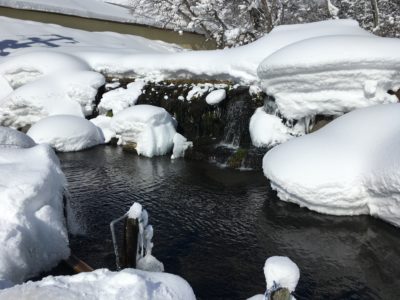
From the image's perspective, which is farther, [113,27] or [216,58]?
[113,27]

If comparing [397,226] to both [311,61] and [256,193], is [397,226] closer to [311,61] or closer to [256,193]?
[256,193]

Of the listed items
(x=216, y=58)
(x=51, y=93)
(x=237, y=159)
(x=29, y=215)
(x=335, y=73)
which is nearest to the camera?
(x=29, y=215)

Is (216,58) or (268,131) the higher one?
(216,58)

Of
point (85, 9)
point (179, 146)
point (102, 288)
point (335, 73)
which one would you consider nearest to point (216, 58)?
point (179, 146)

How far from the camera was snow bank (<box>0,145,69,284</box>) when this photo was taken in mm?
4434

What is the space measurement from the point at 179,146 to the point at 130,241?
22.7ft

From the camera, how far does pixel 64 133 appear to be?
40.8 feet

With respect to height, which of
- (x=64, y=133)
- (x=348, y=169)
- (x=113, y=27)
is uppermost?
(x=113, y=27)

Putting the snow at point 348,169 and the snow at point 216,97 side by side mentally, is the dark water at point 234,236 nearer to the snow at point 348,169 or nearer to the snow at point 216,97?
the snow at point 348,169

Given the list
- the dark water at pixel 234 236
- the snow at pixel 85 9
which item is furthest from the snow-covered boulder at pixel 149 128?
the snow at pixel 85 9

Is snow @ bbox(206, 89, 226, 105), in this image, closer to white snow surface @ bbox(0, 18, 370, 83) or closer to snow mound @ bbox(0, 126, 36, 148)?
white snow surface @ bbox(0, 18, 370, 83)

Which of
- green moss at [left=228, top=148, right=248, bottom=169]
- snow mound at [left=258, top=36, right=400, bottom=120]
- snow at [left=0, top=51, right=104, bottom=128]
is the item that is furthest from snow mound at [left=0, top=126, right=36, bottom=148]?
snow at [left=0, top=51, right=104, bottom=128]

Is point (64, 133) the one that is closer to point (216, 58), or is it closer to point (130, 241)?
point (216, 58)

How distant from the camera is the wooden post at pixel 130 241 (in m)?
4.84
